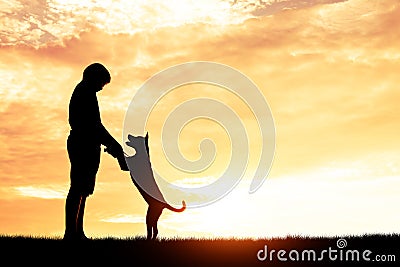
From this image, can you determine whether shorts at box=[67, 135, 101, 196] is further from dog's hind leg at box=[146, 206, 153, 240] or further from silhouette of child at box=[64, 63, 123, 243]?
dog's hind leg at box=[146, 206, 153, 240]

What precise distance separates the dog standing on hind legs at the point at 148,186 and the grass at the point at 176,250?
1.91 ft

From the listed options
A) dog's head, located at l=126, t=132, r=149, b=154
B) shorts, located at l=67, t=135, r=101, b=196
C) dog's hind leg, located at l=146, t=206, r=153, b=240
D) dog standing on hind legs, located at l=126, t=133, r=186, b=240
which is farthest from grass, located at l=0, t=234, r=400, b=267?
dog's head, located at l=126, t=132, r=149, b=154

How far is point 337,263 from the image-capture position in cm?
1178

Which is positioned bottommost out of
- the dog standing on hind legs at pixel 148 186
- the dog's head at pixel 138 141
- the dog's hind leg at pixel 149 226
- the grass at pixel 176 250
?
the grass at pixel 176 250

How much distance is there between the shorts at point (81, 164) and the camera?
1236 cm

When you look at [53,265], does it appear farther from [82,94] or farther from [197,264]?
[82,94]

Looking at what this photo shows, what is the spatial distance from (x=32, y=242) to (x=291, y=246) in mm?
5746

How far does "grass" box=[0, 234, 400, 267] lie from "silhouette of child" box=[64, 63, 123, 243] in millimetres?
604

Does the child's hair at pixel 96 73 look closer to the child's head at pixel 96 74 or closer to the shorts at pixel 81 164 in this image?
the child's head at pixel 96 74

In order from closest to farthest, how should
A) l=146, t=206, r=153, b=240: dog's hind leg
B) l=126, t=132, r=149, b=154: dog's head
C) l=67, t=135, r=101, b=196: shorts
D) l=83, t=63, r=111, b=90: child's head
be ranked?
l=67, t=135, r=101, b=196: shorts, l=83, t=63, r=111, b=90: child's head, l=146, t=206, r=153, b=240: dog's hind leg, l=126, t=132, r=149, b=154: dog's head

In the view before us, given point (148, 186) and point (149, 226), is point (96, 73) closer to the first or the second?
point (148, 186)

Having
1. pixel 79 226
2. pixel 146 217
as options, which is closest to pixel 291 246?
pixel 146 217

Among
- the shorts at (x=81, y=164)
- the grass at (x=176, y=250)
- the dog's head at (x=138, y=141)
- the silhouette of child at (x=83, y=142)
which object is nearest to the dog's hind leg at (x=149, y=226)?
the grass at (x=176, y=250)

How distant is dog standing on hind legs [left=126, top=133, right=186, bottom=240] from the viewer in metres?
14.6
